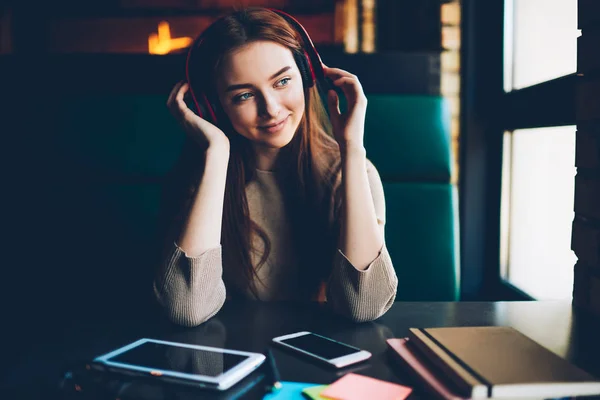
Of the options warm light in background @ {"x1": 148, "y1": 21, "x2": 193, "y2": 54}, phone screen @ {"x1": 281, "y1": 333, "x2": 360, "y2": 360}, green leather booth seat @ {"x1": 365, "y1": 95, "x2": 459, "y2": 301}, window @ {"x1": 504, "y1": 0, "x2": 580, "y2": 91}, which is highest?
warm light in background @ {"x1": 148, "y1": 21, "x2": 193, "y2": 54}

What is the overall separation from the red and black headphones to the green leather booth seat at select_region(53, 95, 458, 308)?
0.24m

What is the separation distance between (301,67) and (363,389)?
719 mm

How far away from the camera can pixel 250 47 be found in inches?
40.3

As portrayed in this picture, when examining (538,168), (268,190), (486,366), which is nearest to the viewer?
(486,366)

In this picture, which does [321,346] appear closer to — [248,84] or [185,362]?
[185,362]

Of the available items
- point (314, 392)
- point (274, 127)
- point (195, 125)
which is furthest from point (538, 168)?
point (314, 392)

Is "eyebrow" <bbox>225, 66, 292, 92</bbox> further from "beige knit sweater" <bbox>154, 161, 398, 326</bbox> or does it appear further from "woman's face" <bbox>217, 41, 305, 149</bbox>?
"beige knit sweater" <bbox>154, 161, 398, 326</bbox>

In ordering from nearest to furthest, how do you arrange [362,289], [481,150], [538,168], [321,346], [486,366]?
[486,366]
[321,346]
[362,289]
[538,168]
[481,150]

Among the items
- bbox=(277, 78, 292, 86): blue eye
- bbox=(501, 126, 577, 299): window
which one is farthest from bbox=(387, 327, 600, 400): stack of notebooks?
bbox=(501, 126, 577, 299): window

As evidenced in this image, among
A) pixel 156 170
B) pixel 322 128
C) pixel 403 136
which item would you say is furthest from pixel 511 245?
pixel 156 170

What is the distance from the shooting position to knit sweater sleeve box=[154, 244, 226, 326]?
0.82m

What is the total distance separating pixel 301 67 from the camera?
108 centimetres

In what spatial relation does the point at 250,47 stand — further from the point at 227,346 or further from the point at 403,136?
the point at 227,346

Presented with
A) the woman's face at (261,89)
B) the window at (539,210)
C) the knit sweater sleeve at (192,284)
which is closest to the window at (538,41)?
the window at (539,210)
